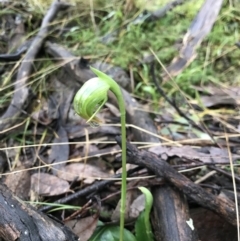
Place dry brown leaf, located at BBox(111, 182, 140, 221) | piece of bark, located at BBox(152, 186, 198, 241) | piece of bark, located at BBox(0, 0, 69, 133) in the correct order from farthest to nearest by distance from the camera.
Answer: piece of bark, located at BBox(0, 0, 69, 133) < dry brown leaf, located at BBox(111, 182, 140, 221) < piece of bark, located at BBox(152, 186, 198, 241)

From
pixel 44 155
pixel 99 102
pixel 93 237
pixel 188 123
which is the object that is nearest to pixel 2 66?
pixel 44 155

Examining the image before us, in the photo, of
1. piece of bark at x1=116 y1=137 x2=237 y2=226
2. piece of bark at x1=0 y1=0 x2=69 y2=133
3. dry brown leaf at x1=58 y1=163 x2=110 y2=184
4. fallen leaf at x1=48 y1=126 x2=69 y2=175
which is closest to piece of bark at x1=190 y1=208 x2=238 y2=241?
piece of bark at x1=116 y1=137 x2=237 y2=226

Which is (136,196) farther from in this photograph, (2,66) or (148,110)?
(2,66)

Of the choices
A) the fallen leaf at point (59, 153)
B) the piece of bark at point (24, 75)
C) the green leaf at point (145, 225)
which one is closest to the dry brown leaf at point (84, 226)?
the green leaf at point (145, 225)

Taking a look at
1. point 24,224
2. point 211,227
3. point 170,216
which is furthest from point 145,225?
point 24,224

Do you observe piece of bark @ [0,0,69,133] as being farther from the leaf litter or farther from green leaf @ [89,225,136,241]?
green leaf @ [89,225,136,241]

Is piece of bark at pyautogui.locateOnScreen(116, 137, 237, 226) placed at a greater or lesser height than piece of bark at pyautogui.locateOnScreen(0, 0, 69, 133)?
lesser

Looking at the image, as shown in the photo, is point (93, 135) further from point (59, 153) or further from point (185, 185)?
point (185, 185)

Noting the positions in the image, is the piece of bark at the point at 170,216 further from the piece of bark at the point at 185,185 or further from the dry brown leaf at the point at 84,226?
the dry brown leaf at the point at 84,226
